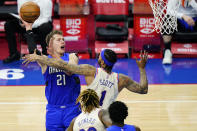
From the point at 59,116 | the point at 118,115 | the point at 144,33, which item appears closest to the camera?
the point at 118,115

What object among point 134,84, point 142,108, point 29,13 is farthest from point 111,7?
point 134,84

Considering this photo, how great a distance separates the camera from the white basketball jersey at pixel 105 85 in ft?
16.3

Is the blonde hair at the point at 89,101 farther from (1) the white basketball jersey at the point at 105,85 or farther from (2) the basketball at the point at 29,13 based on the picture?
(2) the basketball at the point at 29,13

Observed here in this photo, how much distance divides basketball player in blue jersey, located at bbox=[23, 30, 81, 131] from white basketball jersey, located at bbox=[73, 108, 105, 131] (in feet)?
2.83

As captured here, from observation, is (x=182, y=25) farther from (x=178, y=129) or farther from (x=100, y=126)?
(x=100, y=126)

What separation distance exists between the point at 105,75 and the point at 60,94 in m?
0.65

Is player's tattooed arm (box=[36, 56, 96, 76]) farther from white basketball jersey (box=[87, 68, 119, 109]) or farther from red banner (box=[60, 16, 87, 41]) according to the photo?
red banner (box=[60, 16, 87, 41])

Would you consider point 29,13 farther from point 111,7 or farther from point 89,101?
point 111,7

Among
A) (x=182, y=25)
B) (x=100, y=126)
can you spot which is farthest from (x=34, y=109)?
(x=182, y=25)

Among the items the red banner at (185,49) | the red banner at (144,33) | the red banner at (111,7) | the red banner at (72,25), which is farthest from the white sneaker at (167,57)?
the red banner at (72,25)

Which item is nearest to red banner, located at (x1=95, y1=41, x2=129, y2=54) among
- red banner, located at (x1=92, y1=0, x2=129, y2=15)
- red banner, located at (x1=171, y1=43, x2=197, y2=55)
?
red banner, located at (x1=92, y1=0, x2=129, y2=15)

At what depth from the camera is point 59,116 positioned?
5.23 m

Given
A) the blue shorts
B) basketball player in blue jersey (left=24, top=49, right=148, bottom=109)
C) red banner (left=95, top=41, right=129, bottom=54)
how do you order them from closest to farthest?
basketball player in blue jersey (left=24, top=49, right=148, bottom=109) → the blue shorts → red banner (left=95, top=41, right=129, bottom=54)

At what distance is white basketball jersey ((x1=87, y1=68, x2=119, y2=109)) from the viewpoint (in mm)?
4969
